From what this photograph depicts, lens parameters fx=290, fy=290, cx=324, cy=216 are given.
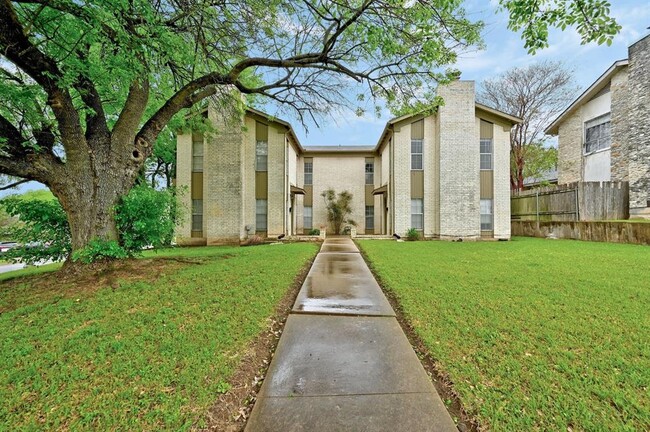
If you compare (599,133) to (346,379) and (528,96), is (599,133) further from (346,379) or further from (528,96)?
(346,379)

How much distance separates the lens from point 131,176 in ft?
21.9

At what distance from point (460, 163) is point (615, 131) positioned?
25.7 ft

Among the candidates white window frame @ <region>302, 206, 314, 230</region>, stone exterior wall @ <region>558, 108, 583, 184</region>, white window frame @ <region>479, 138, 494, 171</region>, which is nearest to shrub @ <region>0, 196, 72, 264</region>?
white window frame @ <region>302, 206, 314, 230</region>

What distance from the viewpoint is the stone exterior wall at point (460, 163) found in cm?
1542

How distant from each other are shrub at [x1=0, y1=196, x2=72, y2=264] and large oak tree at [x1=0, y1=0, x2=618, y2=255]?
2.68 feet

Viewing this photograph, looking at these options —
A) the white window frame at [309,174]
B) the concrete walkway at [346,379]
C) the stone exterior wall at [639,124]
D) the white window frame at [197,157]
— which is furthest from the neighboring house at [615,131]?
the white window frame at [197,157]

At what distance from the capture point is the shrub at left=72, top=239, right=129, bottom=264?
5852 mm

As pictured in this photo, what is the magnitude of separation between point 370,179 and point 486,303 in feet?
59.8

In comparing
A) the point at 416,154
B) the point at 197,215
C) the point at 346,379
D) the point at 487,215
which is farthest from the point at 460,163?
the point at 346,379

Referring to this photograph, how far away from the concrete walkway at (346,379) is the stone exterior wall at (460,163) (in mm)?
12485

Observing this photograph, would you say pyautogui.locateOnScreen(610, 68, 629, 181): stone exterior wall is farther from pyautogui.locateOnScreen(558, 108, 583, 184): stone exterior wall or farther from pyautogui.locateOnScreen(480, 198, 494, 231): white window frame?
pyautogui.locateOnScreen(480, 198, 494, 231): white window frame

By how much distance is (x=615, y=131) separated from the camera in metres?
14.8

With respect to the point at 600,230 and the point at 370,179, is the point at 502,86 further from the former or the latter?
the point at 600,230

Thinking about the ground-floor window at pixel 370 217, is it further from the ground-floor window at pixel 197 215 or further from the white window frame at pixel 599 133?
the white window frame at pixel 599 133
